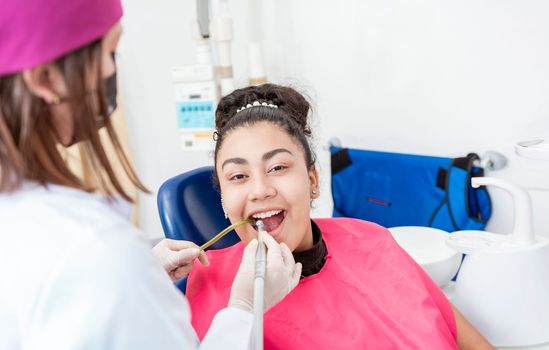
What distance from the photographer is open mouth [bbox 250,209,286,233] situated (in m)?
1.20

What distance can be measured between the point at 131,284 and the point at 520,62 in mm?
1402

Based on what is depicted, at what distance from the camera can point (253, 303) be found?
0.92 metres

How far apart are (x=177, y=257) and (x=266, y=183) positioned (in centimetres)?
27

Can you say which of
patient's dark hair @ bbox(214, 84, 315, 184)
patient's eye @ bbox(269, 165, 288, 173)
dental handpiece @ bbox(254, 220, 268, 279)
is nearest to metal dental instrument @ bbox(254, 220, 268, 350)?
dental handpiece @ bbox(254, 220, 268, 279)

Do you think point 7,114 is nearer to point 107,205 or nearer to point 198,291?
point 107,205

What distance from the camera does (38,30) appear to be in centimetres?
57

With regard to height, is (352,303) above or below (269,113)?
below

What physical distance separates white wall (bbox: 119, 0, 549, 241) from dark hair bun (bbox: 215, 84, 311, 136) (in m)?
0.61

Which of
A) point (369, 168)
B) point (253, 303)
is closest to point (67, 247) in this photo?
point (253, 303)

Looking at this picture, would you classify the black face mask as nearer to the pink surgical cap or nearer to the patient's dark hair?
the pink surgical cap

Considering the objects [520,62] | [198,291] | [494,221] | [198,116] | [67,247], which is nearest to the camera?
[67,247]

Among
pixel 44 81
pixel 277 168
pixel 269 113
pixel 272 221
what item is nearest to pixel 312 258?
pixel 272 221

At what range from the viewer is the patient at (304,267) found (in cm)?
111

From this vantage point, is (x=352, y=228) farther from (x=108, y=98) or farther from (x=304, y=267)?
(x=108, y=98)
